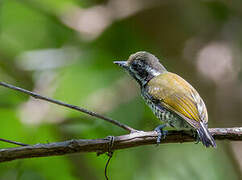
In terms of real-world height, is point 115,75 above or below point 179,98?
above

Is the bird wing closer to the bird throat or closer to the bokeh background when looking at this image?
the bird throat

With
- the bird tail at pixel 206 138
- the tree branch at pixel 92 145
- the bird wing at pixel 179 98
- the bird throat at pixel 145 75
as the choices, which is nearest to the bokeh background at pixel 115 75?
the bird throat at pixel 145 75

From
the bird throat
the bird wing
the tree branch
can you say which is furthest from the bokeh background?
the tree branch

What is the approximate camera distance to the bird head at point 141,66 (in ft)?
14.4

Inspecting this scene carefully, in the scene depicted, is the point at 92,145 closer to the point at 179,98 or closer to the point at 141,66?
the point at 179,98

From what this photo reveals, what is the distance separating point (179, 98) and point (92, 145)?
1.03 metres

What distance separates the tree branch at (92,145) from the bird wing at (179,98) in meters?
0.23

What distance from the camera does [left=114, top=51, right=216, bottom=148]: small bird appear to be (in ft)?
11.5

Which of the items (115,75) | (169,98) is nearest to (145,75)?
(169,98)

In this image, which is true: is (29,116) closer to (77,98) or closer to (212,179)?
(77,98)

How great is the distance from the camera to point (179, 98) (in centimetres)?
382

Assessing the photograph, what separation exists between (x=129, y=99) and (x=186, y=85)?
4.05 feet

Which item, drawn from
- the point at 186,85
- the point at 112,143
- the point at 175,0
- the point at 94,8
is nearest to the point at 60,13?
the point at 94,8

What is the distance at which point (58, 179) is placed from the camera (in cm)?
414
